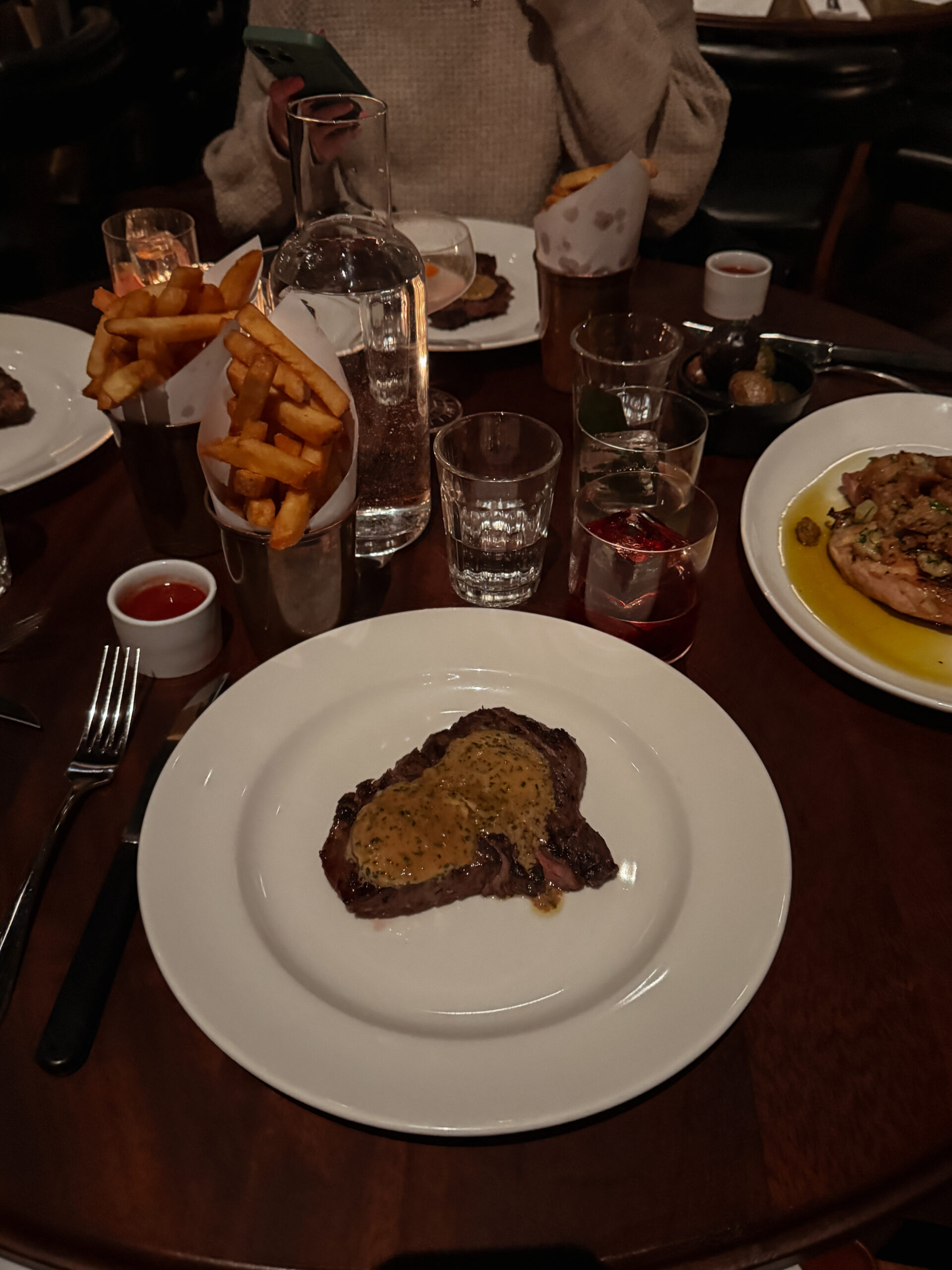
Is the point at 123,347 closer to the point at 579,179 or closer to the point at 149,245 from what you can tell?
the point at 149,245

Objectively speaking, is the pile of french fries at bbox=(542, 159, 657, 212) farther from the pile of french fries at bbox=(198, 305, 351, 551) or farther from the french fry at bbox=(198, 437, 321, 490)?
the french fry at bbox=(198, 437, 321, 490)

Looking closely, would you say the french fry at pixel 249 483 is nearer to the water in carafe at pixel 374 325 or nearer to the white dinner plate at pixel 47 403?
the water in carafe at pixel 374 325

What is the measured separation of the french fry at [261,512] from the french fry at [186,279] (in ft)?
1.28

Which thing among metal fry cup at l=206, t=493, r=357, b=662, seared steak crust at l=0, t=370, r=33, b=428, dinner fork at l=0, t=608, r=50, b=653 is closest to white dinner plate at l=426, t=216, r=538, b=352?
metal fry cup at l=206, t=493, r=357, b=662

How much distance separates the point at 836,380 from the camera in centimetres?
221

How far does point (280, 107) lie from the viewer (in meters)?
2.65

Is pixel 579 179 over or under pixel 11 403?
over

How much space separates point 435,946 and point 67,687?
30.3 inches

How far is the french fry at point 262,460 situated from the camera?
1245 mm

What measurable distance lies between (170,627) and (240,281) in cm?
59

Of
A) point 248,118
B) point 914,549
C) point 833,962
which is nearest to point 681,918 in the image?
point 833,962

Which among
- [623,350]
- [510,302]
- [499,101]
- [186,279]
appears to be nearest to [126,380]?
[186,279]

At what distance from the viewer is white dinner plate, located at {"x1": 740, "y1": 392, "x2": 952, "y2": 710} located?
57.2 inches

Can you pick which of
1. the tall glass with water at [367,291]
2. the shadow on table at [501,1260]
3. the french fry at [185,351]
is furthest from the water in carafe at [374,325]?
the shadow on table at [501,1260]
